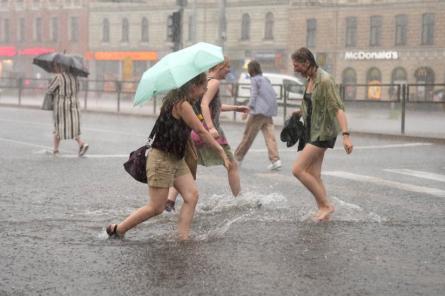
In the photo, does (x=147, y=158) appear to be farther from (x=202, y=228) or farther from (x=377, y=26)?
(x=377, y=26)

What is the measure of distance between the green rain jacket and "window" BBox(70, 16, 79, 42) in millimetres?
61992

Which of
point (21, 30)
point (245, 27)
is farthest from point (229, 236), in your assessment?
point (21, 30)

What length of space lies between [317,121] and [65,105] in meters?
6.55

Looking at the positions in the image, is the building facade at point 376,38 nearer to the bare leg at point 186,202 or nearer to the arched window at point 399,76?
the arched window at point 399,76

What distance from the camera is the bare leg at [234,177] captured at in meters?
8.32

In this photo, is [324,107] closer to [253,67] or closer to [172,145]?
[172,145]

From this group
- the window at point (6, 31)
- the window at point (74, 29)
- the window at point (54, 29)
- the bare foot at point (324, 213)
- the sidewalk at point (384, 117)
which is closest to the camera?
the bare foot at point (324, 213)

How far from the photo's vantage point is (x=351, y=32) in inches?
2036

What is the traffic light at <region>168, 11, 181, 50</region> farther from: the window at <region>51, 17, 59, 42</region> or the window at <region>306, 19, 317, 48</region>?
the window at <region>51, 17, 59, 42</region>

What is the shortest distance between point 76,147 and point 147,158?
29.3 feet

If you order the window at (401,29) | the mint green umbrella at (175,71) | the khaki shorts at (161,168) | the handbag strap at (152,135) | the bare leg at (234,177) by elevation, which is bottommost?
the bare leg at (234,177)

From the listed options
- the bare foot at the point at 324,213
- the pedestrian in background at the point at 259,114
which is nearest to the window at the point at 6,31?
the pedestrian in background at the point at 259,114

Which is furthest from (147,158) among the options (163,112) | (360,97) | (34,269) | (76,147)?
(360,97)

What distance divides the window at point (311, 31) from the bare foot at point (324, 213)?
4636cm
